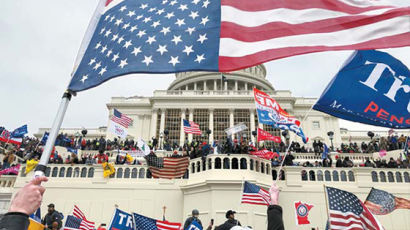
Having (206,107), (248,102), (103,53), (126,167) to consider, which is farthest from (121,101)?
(103,53)

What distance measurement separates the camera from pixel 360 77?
294 inches

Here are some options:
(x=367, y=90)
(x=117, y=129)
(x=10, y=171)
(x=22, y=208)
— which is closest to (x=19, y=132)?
(x=10, y=171)

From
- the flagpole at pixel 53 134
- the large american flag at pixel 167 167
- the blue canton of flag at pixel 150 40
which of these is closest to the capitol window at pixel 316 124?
the large american flag at pixel 167 167

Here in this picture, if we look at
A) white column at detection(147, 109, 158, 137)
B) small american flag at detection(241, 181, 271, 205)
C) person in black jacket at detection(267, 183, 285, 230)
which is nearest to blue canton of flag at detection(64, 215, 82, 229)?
small american flag at detection(241, 181, 271, 205)

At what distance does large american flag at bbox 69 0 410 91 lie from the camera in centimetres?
549

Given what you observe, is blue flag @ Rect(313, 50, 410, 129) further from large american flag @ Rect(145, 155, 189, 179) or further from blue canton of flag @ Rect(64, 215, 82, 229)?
large american flag @ Rect(145, 155, 189, 179)

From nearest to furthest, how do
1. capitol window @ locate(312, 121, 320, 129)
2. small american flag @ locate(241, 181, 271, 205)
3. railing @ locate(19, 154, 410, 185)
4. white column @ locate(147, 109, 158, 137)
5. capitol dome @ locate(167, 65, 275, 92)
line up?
1. small american flag @ locate(241, 181, 271, 205)
2. railing @ locate(19, 154, 410, 185)
3. white column @ locate(147, 109, 158, 137)
4. capitol window @ locate(312, 121, 320, 129)
5. capitol dome @ locate(167, 65, 275, 92)

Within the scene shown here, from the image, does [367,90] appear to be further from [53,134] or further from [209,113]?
[209,113]

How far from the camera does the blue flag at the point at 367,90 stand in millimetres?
7375

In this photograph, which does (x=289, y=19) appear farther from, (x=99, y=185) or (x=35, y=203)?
(x=99, y=185)

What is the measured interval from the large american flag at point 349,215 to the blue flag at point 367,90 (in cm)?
237

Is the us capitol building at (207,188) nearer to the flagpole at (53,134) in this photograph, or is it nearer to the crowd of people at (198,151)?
the crowd of people at (198,151)

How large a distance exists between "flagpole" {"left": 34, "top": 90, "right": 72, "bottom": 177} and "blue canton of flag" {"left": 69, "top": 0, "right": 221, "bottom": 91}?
645mm

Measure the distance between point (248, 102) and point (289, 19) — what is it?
156 feet
